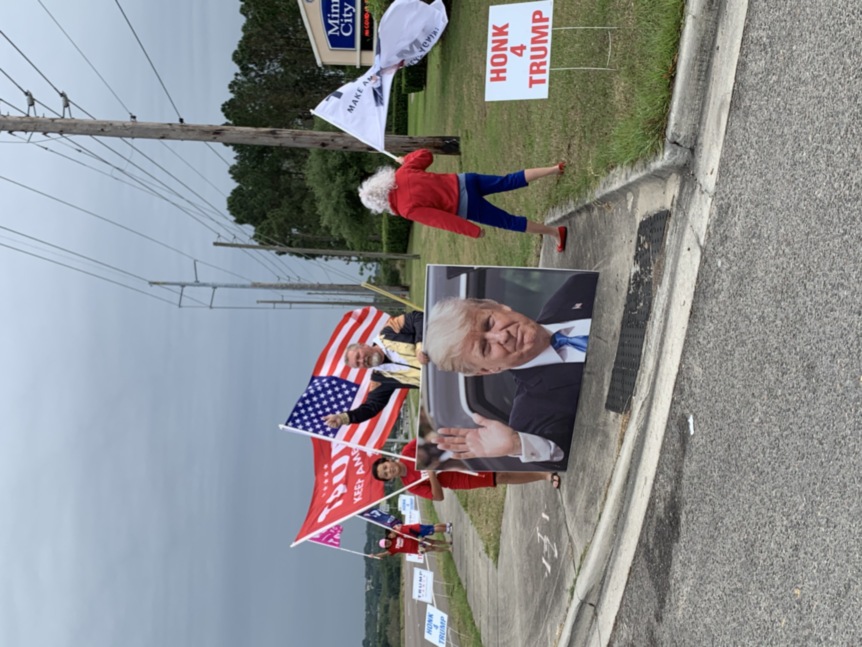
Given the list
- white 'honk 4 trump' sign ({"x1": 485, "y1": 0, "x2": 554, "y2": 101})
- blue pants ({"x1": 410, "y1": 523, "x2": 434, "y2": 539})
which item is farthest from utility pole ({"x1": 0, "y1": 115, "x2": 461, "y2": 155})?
blue pants ({"x1": 410, "y1": 523, "x2": 434, "y2": 539})

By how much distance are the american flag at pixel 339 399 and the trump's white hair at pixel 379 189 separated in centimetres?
233

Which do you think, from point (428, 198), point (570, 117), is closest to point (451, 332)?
point (428, 198)

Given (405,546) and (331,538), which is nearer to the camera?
(331,538)

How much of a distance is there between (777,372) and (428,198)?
12.5 feet

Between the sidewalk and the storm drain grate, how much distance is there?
12mm

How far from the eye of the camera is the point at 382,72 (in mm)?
8250

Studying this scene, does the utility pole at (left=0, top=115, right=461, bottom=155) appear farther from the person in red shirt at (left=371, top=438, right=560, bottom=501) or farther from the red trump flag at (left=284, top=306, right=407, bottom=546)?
the person in red shirt at (left=371, top=438, right=560, bottom=501)

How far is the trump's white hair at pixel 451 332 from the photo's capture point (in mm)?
5469

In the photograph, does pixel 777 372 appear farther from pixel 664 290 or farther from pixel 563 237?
pixel 563 237

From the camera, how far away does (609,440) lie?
536 centimetres

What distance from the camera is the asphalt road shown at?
2.86 metres

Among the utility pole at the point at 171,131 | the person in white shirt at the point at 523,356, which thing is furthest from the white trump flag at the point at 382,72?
the person in white shirt at the point at 523,356

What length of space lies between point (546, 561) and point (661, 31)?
4909mm

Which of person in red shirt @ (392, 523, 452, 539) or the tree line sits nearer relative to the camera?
person in red shirt @ (392, 523, 452, 539)
